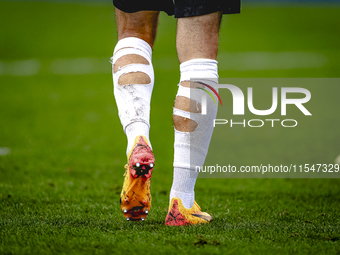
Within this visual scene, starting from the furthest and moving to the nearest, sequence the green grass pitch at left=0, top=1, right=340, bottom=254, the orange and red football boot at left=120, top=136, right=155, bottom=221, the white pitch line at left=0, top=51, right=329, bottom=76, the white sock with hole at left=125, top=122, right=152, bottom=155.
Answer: the white pitch line at left=0, top=51, right=329, bottom=76, the white sock with hole at left=125, top=122, right=152, bottom=155, the orange and red football boot at left=120, top=136, right=155, bottom=221, the green grass pitch at left=0, top=1, right=340, bottom=254

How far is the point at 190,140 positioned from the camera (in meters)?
2.14

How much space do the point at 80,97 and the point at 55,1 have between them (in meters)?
27.3

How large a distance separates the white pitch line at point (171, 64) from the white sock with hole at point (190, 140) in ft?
39.3

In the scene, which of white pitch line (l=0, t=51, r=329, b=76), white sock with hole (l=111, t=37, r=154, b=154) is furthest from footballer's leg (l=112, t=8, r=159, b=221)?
white pitch line (l=0, t=51, r=329, b=76)

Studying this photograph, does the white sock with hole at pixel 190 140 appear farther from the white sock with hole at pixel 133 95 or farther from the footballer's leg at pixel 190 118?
the white sock with hole at pixel 133 95

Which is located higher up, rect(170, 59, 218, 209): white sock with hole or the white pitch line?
the white pitch line

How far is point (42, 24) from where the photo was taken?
2744 centimetres

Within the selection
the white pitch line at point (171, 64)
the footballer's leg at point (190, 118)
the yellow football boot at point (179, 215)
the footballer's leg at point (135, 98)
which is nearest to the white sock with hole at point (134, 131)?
the footballer's leg at point (135, 98)

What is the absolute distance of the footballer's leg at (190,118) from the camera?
2.10 metres

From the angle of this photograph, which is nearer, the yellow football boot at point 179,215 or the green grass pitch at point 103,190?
the green grass pitch at point 103,190

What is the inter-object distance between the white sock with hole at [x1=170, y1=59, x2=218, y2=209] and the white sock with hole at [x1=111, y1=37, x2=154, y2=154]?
16 cm

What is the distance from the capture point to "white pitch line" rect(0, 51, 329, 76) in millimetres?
14461

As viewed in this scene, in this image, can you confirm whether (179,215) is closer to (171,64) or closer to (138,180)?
(138,180)

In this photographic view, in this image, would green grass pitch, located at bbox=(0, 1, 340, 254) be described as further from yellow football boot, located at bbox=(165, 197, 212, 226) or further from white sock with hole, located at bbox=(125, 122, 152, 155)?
white sock with hole, located at bbox=(125, 122, 152, 155)
